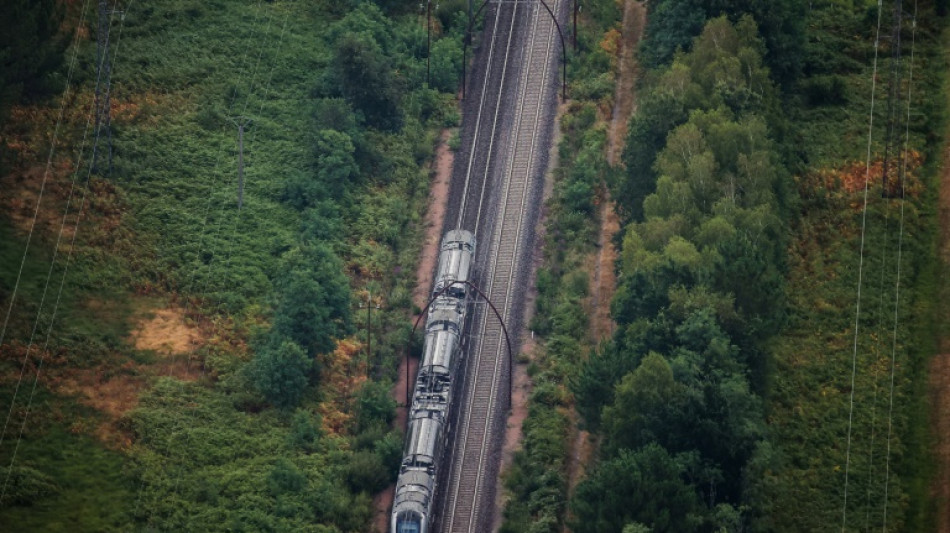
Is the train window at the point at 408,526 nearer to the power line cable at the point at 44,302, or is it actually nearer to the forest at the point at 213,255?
the forest at the point at 213,255

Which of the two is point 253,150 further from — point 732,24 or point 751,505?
point 751,505

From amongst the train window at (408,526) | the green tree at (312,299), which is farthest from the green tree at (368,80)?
the train window at (408,526)

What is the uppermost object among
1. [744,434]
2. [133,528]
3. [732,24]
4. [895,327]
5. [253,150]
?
[732,24]

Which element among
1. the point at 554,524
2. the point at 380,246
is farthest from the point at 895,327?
the point at 380,246

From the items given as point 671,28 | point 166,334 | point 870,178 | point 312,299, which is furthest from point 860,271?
point 166,334

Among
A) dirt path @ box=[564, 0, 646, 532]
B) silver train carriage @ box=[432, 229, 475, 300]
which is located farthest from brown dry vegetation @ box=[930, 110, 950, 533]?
silver train carriage @ box=[432, 229, 475, 300]

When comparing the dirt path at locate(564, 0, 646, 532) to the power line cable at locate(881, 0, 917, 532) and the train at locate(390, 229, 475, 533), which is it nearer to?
the train at locate(390, 229, 475, 533)
